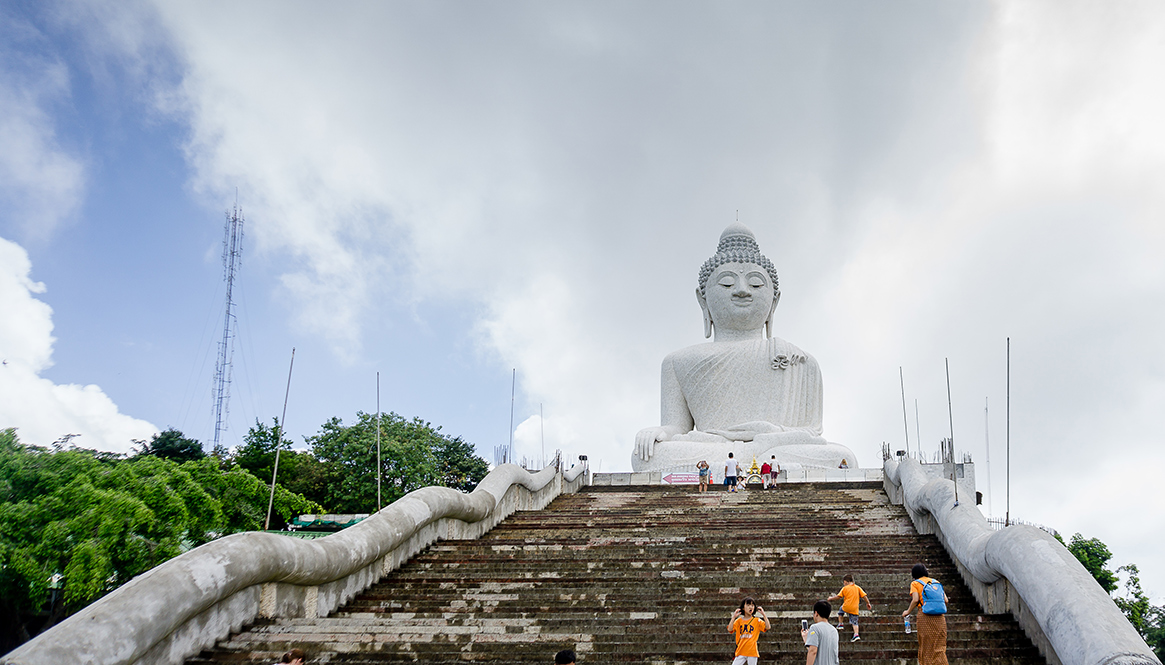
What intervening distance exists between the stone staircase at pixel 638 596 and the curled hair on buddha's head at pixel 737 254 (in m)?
12.5

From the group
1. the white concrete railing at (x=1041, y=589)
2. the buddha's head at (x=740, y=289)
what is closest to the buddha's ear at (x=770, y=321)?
the buddha's head at (x=740, y=289)

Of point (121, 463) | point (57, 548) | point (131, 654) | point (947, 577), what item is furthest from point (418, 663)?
point (121, 463)

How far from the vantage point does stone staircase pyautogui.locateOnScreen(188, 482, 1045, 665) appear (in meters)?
6.36

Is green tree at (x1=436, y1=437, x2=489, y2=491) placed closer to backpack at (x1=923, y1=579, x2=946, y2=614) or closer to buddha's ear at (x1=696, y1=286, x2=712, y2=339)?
buddha's ear at (x1=696, y1=286, x2=712, y2=339)

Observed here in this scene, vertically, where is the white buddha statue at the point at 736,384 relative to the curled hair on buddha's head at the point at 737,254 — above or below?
below

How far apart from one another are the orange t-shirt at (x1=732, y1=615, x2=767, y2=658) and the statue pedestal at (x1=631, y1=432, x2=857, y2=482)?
1309cm

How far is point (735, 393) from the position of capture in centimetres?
2250

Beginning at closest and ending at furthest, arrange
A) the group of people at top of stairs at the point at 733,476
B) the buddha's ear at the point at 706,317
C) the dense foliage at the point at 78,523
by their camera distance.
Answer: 1. the dense foliage at the point at 78,523
2. the group of people at top of stairs at the point at 733,476
3. the buddha's ear at the point at 706,317

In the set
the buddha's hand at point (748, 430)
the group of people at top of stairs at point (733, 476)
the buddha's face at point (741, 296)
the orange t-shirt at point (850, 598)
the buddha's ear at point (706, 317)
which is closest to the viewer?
the orange t-shirt at point (850, 598)

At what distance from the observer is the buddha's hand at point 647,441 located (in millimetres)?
19891

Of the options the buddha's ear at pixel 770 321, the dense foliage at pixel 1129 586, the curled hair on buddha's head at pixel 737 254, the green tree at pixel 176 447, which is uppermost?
the curled hair on buddha's head at pixel 737 254

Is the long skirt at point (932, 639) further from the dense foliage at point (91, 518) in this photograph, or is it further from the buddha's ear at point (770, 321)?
the buddha's ear at point (770, 321)

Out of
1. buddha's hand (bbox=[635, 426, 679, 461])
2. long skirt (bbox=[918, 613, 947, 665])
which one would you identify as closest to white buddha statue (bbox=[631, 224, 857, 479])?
buddha's hand (bbox=[635, 426, 679, 461])

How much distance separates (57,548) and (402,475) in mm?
17700
